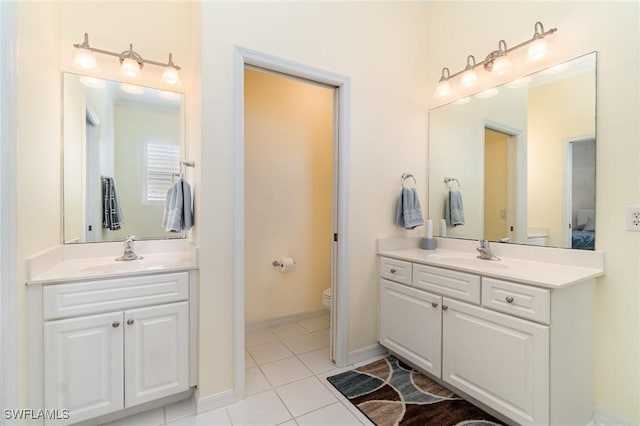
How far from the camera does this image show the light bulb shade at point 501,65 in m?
1.94

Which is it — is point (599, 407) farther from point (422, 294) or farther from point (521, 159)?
point (521, 159)

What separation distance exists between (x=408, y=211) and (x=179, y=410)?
2.01 m

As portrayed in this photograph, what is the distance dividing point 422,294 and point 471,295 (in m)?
0.34

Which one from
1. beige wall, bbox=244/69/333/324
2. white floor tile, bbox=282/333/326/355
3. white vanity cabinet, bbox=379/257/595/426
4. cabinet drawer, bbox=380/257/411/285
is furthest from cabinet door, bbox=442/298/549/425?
beige wall, bbox=244/69/333/324

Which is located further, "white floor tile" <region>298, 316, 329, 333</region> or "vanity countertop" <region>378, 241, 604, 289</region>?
"white floor tile" <region>298, 316, 329, 333</region>

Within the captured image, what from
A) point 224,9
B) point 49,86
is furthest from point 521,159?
point 49,86

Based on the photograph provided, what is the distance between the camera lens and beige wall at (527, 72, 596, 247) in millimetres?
1659

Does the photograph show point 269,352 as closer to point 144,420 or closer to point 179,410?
point 179,410

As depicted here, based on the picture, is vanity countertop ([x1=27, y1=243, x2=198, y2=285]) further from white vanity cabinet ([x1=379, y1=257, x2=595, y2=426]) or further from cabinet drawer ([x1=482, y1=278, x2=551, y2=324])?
cabinet drawer ([x1=482, y1=278, x2=551, y2=324])

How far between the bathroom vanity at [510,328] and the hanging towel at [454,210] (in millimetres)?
370

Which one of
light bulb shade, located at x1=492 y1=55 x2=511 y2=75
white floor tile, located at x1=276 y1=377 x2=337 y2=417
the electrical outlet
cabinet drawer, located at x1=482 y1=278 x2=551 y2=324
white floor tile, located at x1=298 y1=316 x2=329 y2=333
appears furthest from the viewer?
white floor tile, located at x1=298 y1=316 x2=329 y2=333

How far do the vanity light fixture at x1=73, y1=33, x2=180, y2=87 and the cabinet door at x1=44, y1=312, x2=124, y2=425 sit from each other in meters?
1.49

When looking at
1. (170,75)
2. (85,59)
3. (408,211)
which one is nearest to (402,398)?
(408,211)

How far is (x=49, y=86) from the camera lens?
1.64 m
